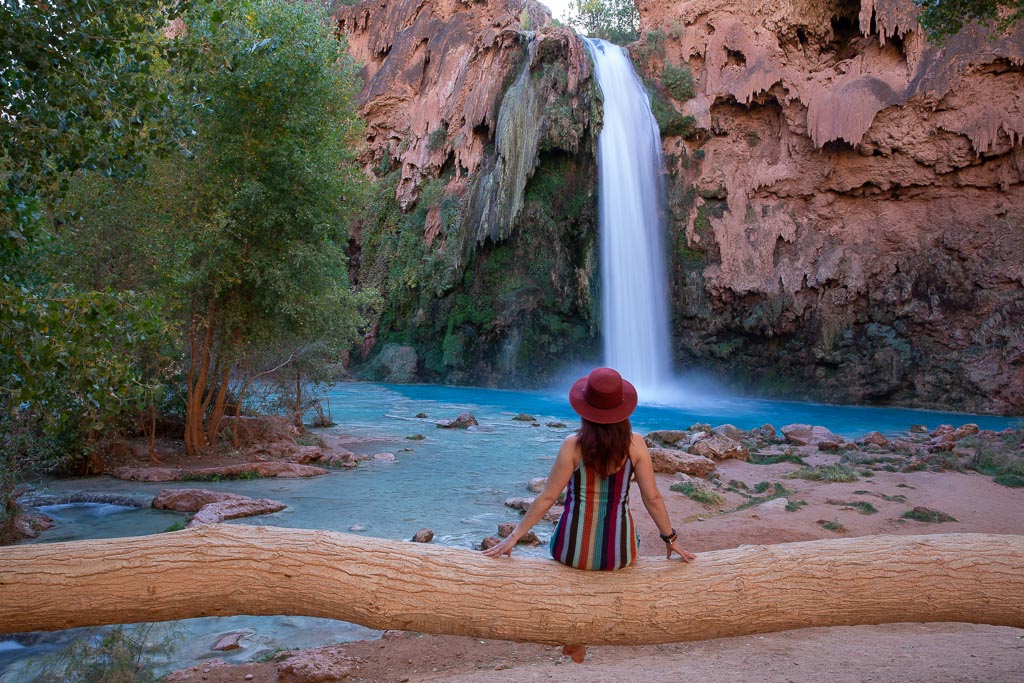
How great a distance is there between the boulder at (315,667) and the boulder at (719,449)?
9.78 metres

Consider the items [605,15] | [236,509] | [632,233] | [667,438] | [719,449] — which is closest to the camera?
[236,509]

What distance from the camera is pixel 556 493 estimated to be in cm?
351

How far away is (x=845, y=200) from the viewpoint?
1135 inches

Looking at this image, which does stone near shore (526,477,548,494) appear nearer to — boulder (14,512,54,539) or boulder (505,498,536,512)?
boulder (505,498,536,512)

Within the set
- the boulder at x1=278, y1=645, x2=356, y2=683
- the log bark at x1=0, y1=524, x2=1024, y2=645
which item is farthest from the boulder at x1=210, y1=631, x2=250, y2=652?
the log bark at x1=0, y1=524, x2=1024, y2=645

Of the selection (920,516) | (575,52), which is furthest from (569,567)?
(575,52)

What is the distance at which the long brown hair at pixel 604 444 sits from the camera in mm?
3404

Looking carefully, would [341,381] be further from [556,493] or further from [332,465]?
[556,493]

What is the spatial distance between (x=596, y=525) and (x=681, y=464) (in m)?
9.56

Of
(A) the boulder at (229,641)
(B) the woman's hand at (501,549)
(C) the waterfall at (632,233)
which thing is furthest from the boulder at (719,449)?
(C) the waterfall at (632,233)

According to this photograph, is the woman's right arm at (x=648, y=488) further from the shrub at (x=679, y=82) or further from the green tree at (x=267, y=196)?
the shrub at (x=679, y=82)

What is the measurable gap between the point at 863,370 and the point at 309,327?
76.2 ft

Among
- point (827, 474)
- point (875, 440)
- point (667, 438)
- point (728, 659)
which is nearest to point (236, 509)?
point (728, 659)

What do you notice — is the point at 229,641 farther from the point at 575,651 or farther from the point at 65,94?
the point at 65,94
